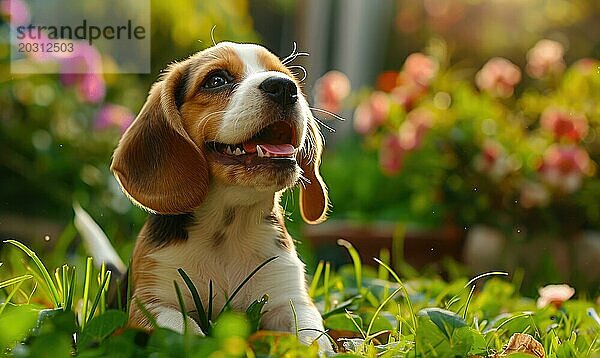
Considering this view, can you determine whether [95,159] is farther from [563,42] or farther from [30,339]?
[563,42]

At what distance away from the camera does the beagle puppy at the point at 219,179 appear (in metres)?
1.60

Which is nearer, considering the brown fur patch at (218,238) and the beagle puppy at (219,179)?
the beagle puppy at (219,179)

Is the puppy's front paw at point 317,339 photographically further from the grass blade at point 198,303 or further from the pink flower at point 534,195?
the pink flower at point 534,195

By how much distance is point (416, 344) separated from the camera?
147 cm

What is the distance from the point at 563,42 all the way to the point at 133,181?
4.45 meters

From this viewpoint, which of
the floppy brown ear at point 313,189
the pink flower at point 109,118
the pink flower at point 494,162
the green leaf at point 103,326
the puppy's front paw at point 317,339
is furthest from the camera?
the pink flower at point 109,118

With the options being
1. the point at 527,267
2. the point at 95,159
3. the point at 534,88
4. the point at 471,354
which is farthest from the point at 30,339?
the point at 534,88

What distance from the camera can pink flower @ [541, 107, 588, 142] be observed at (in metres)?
3.54

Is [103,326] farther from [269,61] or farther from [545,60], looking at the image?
[545,60]

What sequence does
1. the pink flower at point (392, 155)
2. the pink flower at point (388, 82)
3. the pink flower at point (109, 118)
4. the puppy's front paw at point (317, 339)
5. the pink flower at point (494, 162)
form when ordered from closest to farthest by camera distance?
the puppy's front paw at point (317, 339), the pink flower at point (494, 162), the pink flower at point (392, 155), the pink flower at point (109, 118), the pink flower at point (388, 82)

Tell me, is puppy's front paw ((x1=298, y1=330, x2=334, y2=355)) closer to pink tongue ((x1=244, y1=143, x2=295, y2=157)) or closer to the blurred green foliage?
pink tongue ((x1=244, y1=143, x2=295, y2=157))

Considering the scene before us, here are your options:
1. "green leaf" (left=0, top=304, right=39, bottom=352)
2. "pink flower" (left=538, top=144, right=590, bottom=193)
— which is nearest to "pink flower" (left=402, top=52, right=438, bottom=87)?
"pink flower" (left=538, top=144, right=590, bottom=193)

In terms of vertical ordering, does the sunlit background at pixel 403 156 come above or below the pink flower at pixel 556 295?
below

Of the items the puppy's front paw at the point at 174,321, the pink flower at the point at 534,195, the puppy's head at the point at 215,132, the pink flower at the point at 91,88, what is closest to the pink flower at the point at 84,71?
the pink flower at the point at 91,88
